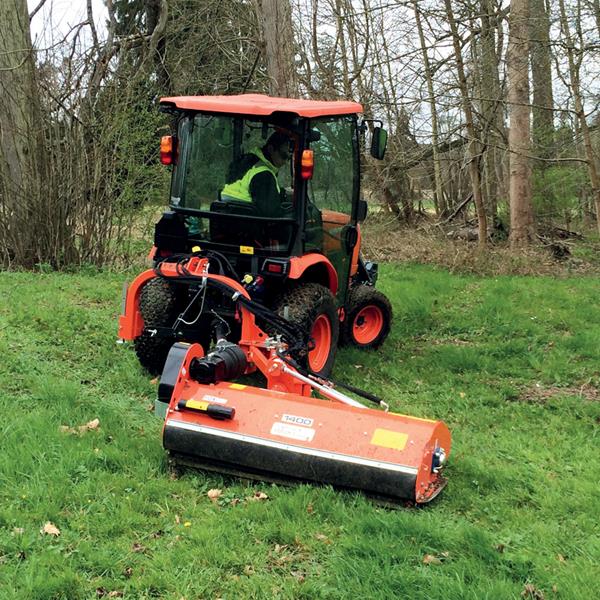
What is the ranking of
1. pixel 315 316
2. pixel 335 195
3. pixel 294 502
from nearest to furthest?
pixel 294 502 < pixel 315 316 < pixel 335 195

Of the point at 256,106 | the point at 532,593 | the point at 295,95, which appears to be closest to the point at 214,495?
the point at 532,593

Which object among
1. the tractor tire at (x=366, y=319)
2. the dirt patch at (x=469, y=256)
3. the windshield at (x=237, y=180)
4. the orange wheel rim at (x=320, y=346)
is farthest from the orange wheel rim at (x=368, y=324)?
the dirt patch at (x=469, y=256)

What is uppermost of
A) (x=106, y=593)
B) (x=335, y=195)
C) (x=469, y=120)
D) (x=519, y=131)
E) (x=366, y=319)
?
(x=469, y=120)

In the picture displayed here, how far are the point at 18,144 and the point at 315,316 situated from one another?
6.97 meters

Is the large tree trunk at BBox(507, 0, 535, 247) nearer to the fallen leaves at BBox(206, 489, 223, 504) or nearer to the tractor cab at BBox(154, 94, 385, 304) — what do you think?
the tractor cab at BBox(154, 94, 385, 304)

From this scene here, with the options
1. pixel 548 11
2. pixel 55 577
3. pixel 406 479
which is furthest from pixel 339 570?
pixel 548 11

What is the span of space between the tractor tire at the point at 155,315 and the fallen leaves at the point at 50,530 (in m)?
2.18

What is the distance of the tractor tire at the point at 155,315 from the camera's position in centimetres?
560

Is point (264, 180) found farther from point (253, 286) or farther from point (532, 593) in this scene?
point (532, 593)

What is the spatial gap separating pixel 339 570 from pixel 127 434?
198 centimetres

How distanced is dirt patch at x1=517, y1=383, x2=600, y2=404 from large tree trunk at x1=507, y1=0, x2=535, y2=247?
618 cm

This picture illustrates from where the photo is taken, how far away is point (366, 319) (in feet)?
24.6

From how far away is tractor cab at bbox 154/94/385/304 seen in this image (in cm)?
563

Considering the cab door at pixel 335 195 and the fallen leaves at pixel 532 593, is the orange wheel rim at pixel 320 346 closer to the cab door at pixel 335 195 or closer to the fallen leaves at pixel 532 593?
the cab door at pixel 335 195
